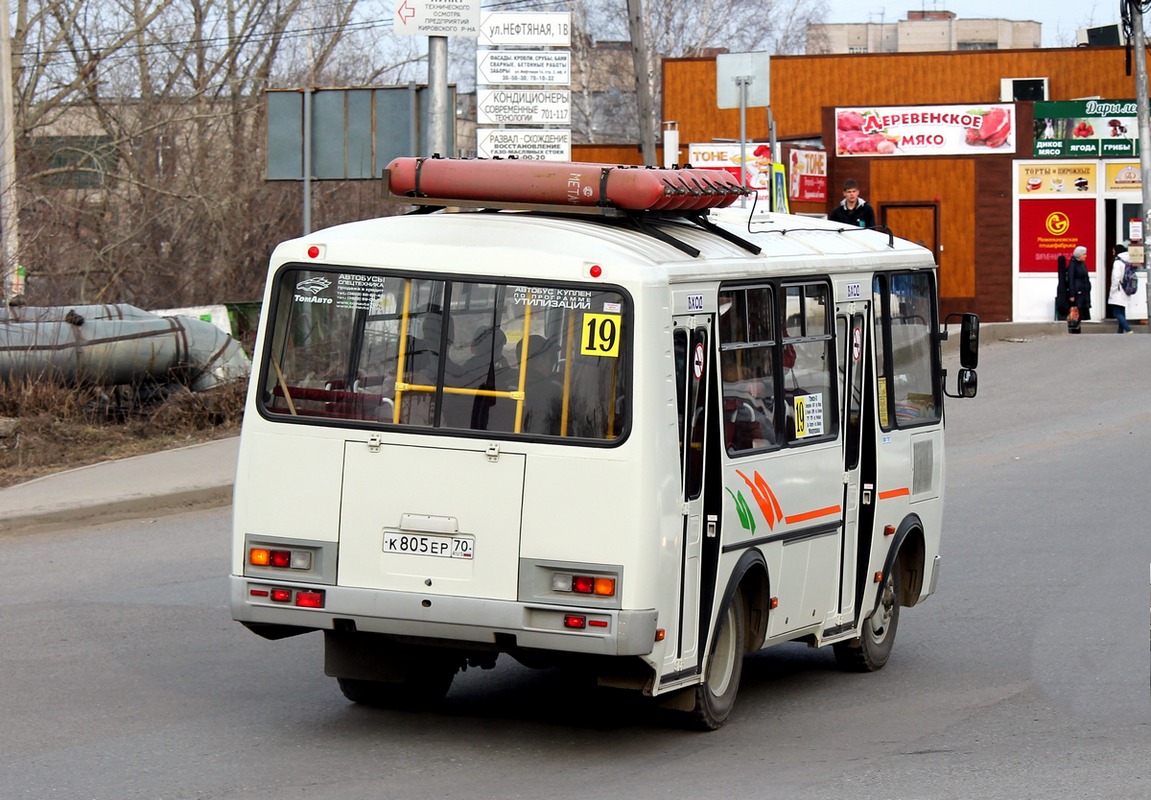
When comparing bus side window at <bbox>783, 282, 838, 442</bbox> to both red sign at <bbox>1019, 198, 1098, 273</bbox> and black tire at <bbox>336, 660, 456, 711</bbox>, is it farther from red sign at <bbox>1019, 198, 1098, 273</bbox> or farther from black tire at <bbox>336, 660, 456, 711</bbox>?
red sign at <bbox>1019, 198, 1098, 273</bbox>

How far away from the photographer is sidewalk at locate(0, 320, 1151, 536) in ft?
42.7

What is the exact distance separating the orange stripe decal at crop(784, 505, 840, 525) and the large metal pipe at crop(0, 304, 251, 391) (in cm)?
1058

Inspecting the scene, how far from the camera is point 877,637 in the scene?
9.19 meters

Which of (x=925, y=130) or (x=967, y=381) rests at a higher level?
(x=925, y=130)

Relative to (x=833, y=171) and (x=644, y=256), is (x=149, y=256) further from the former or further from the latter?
(x=644, y=256)

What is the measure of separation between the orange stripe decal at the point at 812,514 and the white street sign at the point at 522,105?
40.0 ft

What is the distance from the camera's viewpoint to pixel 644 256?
6.75 m

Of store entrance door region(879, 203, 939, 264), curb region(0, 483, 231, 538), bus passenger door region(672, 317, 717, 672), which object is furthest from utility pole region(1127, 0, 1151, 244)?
bus passenger door region(672, 317, 717, 672)

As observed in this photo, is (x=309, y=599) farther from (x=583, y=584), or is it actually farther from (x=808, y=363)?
(x=808, y=363)

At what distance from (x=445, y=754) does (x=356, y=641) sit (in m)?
0.76

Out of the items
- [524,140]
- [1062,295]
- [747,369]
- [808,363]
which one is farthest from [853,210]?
[1062,295]

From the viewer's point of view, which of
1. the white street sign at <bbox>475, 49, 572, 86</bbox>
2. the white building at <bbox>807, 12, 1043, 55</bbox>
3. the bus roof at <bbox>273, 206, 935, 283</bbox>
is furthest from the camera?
the white building at <bbox>807, 12, 1043, 55</bbox>

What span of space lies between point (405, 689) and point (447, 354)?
1.73m

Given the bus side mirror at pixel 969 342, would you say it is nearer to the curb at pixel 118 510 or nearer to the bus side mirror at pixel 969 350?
the bus side mirror at pixel 969 350
